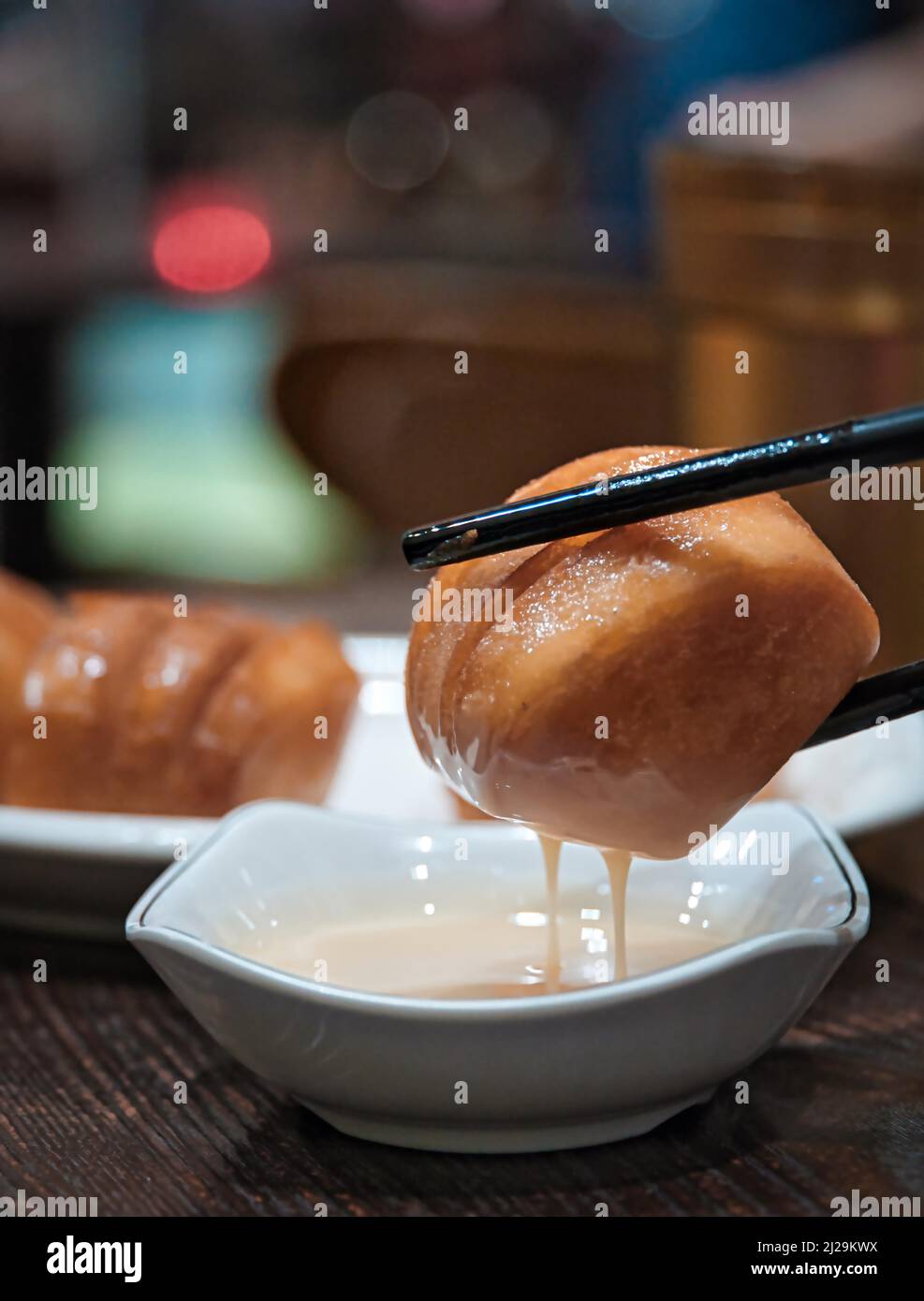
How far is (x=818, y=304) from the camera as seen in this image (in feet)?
5.25

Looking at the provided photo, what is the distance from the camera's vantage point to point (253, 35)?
396 centimetres

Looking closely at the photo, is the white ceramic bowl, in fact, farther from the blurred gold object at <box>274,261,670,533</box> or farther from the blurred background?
the blurred gold object at <box>274,261,670,533</box>

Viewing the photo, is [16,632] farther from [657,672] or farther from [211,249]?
[211,249]

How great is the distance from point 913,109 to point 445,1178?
150cm

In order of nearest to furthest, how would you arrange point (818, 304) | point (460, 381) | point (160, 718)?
point (160, 718) → point (818, 304) → point (460, 381)

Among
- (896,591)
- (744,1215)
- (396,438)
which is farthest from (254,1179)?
(396,438)

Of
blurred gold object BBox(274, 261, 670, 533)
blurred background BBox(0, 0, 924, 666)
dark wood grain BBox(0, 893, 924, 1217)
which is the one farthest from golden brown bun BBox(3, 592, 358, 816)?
blurred gold object BBox(274, 261, 670, 533)

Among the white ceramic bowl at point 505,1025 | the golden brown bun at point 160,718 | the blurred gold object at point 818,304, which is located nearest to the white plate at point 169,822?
the golden brown bun at point 160,718

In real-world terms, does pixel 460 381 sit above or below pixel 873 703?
above

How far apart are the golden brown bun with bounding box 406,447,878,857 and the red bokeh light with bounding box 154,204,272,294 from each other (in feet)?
9.81

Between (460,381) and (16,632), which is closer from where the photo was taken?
(16,632)

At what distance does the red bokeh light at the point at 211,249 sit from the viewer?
11.8 feet

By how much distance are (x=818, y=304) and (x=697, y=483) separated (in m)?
1.01

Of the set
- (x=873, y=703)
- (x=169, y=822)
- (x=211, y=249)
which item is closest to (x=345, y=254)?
(x=211, y=249)
